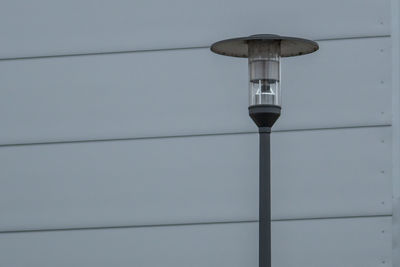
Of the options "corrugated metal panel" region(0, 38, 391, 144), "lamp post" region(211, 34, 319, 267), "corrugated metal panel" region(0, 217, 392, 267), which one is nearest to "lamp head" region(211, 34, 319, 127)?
"lamp post" region(211, 34, 319, 267)

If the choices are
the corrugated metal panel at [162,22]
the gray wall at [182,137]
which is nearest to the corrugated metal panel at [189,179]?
the gray wall at [182,137]

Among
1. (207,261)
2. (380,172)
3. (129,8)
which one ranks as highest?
(129,8)

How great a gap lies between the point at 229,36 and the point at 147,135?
0.64 meters

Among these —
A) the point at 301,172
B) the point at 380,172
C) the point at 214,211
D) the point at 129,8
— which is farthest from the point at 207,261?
the point at 129,8

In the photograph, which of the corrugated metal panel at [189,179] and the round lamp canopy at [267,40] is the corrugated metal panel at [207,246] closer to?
the corrugated metal panel at [189,179]

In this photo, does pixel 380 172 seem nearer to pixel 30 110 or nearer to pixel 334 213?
pixel 334 213

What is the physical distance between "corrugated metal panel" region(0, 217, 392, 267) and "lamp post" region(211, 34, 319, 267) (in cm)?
68

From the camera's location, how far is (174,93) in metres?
5.23

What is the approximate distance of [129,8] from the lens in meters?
5.30

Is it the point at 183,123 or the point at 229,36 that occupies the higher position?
the point at 229,36

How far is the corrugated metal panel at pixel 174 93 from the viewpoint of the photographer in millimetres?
5117

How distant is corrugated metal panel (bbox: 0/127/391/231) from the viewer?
200 inches

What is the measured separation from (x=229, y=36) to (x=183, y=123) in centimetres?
49

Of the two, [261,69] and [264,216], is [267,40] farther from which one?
[264,216]
